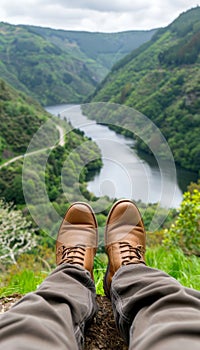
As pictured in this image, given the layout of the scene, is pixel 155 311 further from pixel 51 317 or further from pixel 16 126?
pixel 16 126

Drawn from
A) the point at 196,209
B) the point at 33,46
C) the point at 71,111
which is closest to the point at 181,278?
the point at 71,111

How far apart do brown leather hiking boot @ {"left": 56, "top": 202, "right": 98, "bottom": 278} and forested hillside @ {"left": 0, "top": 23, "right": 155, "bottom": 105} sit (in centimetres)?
6596

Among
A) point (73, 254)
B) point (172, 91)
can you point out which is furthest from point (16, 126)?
point (73, 254)

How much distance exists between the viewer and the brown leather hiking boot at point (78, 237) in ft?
4.54

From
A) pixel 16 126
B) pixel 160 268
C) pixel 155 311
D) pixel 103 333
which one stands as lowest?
pixel 103 333

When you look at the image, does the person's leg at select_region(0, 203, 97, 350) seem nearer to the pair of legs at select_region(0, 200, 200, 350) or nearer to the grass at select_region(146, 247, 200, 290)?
the pair of legs at select_region(0, 200, 200, 350)

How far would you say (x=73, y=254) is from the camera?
4.57 feet

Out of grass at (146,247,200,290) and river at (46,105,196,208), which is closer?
grass at (146,247,200,290)

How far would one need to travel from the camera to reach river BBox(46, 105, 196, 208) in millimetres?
1843

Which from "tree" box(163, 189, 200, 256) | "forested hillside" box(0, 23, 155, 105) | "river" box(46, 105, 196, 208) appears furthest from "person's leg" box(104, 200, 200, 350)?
"forested hillside" box(0, 23, 155, 105)

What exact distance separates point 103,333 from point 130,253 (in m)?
0.40

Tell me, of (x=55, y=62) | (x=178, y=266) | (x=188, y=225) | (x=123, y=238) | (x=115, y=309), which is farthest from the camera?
(x=55, y=62)

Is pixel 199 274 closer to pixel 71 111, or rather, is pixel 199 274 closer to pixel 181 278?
pixel 181 278

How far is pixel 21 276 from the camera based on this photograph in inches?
67.1
